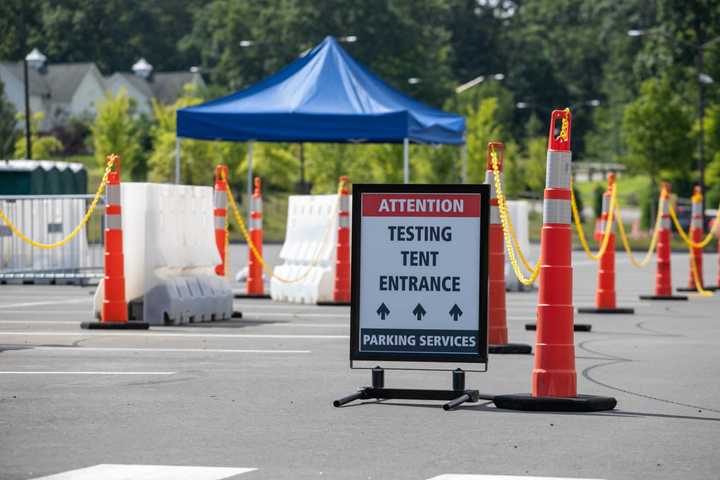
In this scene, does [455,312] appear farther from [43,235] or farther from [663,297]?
[43,235]

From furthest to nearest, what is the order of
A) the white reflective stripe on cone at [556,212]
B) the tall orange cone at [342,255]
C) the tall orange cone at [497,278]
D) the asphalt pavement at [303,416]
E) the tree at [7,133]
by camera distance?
the tree at [7,133] < the tall orange cone at [342,255] < the tall orange cone at [497,278] < the white reflective stripe on cone at [556,212] < the asphalt pavement at [303,416]

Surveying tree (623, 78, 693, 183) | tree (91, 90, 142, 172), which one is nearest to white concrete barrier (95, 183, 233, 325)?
tree (623, 78, 693, 183)

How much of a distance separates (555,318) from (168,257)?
768 cm

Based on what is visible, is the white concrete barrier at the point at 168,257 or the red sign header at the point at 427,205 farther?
the white concrete barrier at the point at 168,257

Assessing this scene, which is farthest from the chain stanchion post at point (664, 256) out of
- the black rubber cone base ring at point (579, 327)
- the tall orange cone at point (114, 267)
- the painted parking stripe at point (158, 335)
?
the tall orange cone at point (114, 267)

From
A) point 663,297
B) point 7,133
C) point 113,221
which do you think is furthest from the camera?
point 7,133

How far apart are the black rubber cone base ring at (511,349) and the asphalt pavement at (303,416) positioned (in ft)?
0.55

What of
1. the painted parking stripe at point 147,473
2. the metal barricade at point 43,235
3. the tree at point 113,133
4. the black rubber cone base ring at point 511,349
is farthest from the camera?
the tree at point 113,133

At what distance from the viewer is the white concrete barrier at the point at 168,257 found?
54.0ft

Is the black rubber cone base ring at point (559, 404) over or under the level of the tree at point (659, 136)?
under

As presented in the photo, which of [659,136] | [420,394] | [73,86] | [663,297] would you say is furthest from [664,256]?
[73,86]

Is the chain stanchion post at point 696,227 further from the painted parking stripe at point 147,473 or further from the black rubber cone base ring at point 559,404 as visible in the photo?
the painted parking stripe at point 147,473

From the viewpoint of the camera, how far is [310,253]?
21.9m

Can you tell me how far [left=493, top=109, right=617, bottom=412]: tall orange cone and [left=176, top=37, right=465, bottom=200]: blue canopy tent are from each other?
14.5m
